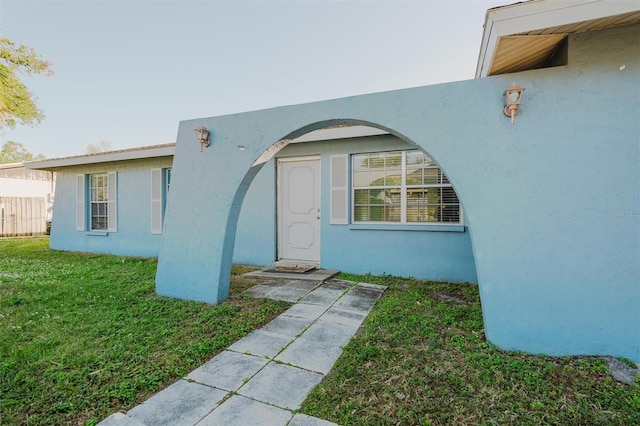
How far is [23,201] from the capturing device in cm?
1473

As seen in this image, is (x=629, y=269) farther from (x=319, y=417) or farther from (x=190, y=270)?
(x=190, y=270)

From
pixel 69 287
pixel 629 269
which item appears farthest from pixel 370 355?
pixel 69 287

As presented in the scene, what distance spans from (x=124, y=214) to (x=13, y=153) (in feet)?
134

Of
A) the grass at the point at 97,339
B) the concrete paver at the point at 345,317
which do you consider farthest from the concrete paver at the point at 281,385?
the concrete paver at the point at 345,317

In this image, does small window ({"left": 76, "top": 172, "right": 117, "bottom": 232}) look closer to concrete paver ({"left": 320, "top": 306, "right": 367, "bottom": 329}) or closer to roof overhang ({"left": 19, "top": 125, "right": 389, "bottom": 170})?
roof overhang ({"left": 19, "top": 125, "right": 389, "bottom": 170})

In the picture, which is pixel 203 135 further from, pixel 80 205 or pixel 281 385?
pixel 80 205

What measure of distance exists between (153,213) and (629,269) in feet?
30.3

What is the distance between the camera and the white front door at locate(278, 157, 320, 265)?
652 cm

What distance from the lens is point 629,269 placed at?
8.57 feet

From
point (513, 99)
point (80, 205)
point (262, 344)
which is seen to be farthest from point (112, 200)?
point (513, 99)

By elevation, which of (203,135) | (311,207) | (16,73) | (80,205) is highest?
(16,73)

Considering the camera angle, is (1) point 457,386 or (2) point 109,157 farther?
(2) point 109,157

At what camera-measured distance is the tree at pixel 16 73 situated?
13.3 meters

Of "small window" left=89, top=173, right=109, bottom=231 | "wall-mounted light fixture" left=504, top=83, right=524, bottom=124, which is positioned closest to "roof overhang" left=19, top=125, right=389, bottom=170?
"small window" left=89, top=173, right=109, bottom=231
